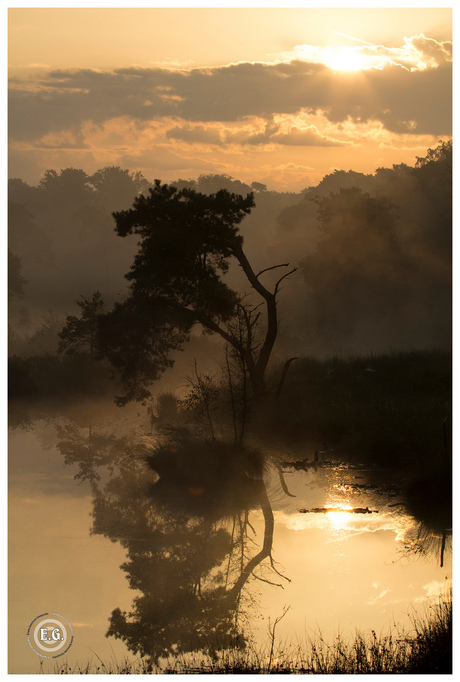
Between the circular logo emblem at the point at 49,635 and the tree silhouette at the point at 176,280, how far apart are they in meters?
13.2

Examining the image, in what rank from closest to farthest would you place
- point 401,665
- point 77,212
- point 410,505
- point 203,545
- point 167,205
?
point 401,665 → point 203,545 → point 410,505 → point 167,205 → point 77,212

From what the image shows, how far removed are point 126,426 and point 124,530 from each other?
12388 mm

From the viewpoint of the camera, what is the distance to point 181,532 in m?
12.9

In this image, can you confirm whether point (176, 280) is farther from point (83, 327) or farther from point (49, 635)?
point (49, 635)

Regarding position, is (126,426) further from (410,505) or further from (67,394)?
(410,505)

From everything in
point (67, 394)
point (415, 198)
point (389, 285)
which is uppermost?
point (415, 198)

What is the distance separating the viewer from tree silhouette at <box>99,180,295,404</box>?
73.4ft

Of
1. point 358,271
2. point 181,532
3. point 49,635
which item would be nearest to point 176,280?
point 181,532

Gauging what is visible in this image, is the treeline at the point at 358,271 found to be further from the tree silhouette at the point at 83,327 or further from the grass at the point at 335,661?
the grass at the point at 335,661

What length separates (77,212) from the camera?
67.4 m

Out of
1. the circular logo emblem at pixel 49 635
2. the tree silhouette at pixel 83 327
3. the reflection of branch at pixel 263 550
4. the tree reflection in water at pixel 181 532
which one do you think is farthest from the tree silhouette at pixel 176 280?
the circular logo emblem at pixel 49 635

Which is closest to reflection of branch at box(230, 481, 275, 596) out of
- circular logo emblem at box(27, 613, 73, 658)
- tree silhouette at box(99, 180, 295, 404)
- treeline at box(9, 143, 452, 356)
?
circular logo emblem at box(27, 613, 73, 658)

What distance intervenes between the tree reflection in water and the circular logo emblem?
1.84 feet
